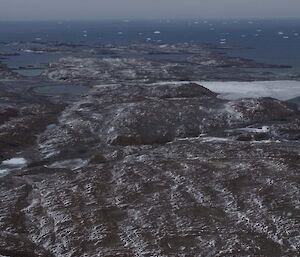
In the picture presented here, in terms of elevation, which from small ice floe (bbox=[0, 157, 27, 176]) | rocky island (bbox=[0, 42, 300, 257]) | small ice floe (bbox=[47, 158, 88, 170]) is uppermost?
rocky island (bbox=[0, 42, 300, 257])

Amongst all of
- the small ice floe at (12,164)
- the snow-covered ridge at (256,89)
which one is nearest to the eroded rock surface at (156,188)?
the small ice floe at (12,164)

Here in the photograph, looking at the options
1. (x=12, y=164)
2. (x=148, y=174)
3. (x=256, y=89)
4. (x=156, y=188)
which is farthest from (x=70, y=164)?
(x=256, y=89)

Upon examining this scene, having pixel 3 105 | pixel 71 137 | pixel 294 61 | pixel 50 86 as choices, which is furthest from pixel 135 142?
pixel 294 61

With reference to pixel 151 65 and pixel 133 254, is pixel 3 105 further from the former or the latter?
pixel 151 65

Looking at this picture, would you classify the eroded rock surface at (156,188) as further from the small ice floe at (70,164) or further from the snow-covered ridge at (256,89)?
the snow-covered ridge at (256,89)

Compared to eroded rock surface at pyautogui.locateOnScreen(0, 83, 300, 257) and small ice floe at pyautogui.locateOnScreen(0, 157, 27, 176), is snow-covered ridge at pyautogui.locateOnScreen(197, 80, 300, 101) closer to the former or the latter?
eroded rock surface at pyautogui.locateOnScreen(0, 83, 300, 257)

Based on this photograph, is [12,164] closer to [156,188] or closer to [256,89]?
[156,188]

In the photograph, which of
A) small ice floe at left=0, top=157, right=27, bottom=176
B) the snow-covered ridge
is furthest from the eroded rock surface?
the snow-covered ridge
